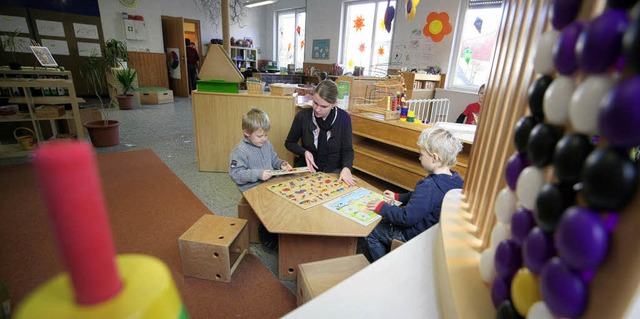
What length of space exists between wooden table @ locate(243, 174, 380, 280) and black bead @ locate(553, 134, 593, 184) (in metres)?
1.30

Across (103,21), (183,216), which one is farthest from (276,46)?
(183,216)

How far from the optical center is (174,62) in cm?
966

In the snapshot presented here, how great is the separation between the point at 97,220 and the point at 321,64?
9.94 meters

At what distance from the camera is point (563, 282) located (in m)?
0.33

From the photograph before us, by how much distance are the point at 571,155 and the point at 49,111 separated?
5.24 meters

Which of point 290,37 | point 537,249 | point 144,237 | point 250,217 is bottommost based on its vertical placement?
point 144,237

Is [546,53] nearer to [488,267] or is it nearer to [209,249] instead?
[488,267]

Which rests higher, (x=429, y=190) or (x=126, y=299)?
(x=126, y=299)

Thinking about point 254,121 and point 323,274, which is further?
point 254,121

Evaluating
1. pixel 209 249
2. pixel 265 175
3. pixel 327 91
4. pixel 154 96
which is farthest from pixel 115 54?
pixel 209 249

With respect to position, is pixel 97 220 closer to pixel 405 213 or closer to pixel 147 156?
pixel 405 213

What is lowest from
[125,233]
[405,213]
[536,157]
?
[125,233]

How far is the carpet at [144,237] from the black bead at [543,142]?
147 centimetres

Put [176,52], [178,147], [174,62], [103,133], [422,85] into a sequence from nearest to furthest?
1. [103,133]
2. [178,147]
3. [422,85]
4. [176,52]
5. [174,62]
